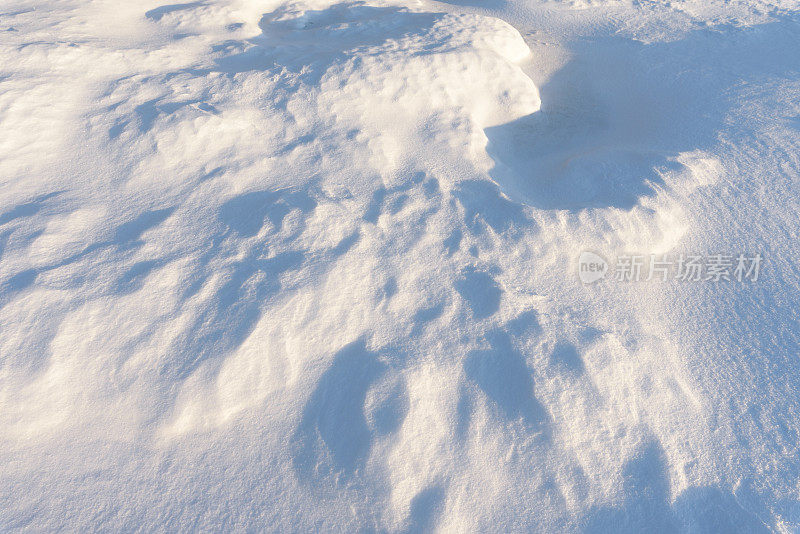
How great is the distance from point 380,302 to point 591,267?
3.06 feet

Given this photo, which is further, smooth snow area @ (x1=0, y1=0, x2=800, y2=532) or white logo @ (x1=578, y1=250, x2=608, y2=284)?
white logo @ (x1=578, y1=250, x2=608, y2=284)

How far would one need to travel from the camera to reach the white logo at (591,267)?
196 centimetres

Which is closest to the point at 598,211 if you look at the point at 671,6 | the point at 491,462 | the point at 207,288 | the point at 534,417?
the point at 534,417

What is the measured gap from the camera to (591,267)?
1.99 meters

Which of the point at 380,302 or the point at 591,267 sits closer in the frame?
the point at 380,302

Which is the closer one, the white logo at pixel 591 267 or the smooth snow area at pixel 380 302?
the smooth snow area at pixel 380 302

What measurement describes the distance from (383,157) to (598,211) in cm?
111

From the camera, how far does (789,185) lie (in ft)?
7.77

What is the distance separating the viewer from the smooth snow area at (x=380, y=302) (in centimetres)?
144

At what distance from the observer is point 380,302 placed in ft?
5.96

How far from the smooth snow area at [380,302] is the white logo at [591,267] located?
74mm

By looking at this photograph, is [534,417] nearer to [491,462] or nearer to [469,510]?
[491,462]

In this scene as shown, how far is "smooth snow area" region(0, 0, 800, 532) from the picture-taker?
1441 millimetres

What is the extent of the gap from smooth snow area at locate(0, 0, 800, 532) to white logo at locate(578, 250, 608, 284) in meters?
0.07
